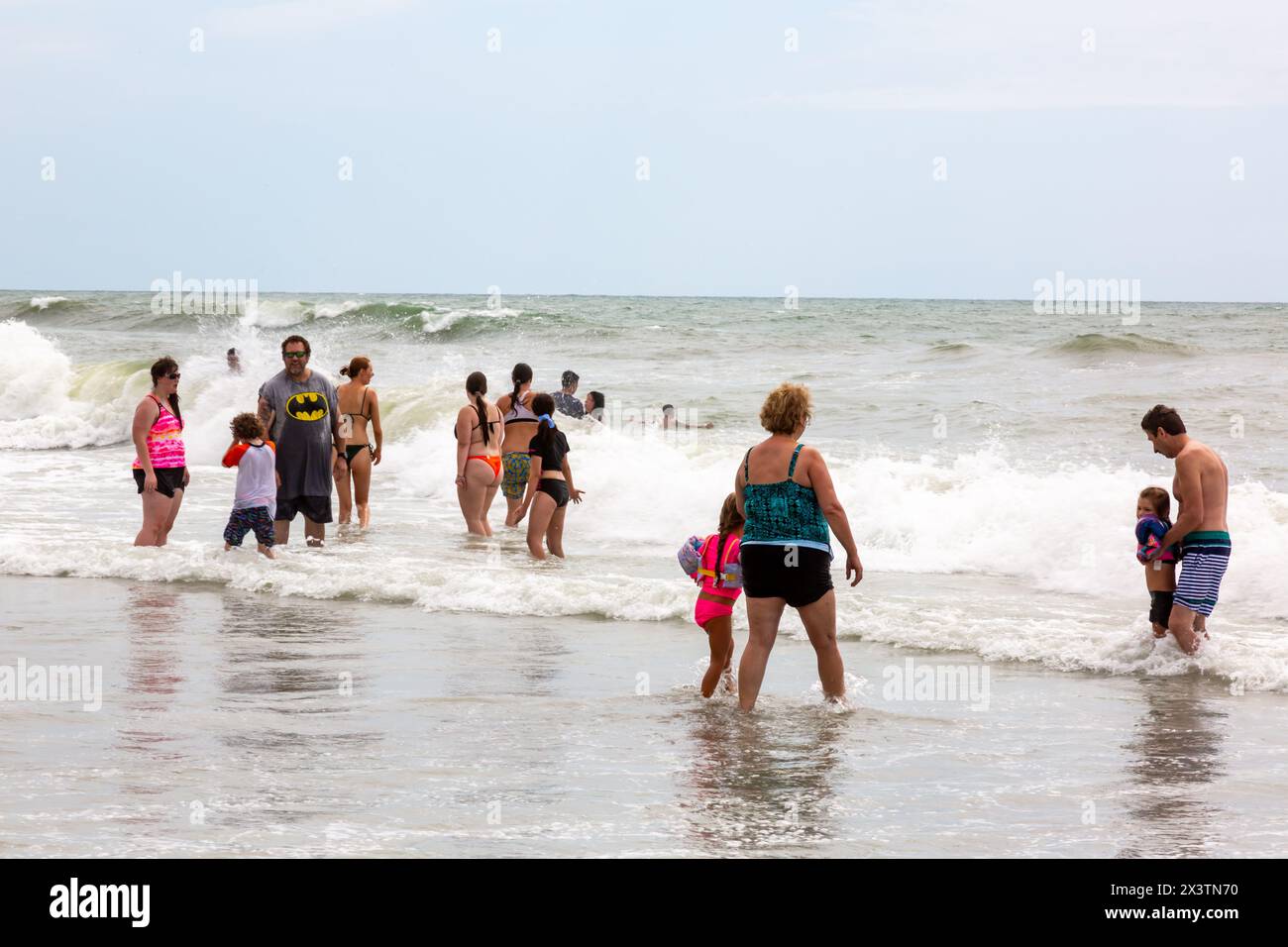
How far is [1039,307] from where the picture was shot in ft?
242

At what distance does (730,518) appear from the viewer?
22.8 ft

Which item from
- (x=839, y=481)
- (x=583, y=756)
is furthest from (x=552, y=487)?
(x=583, y=756)

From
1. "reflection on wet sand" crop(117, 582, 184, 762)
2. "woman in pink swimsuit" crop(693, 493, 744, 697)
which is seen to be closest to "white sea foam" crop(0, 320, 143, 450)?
"reflection on wet sand" crop(117, 582, 184, 762)

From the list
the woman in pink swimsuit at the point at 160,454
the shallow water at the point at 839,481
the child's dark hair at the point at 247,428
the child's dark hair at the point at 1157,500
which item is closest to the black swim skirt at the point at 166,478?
the woman in pink swimsuit at the point at 160,454

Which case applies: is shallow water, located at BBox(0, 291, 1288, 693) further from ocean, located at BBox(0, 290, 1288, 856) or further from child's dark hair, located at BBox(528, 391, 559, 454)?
child's dark hair, located at BBox(528, 391, 559, 454)

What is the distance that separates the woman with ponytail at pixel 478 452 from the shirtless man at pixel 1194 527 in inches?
251

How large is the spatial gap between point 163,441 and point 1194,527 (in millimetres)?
7268

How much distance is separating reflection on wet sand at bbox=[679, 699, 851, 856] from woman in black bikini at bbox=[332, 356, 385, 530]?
6.60 meters

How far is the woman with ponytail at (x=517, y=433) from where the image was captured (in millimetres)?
12414

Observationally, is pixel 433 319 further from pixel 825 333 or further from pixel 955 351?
pixel 955 351

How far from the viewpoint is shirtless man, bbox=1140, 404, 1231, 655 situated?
25.5 ft

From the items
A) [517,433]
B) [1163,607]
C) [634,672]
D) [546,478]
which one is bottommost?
[634,672]

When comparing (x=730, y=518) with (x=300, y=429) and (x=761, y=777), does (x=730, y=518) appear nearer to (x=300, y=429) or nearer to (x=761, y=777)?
(x=761, y=777)
